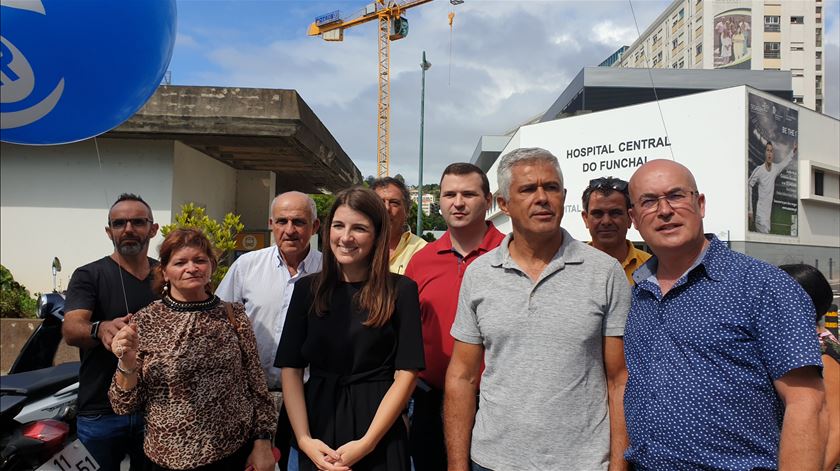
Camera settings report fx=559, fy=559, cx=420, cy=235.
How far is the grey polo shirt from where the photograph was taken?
6.75ft

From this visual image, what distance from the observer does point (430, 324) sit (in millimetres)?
2789

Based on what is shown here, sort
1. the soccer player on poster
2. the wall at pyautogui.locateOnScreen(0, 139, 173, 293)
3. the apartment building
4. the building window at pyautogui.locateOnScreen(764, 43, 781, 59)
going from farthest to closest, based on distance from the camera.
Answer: the building window at pyautogui.locateOnScreen(764, 43, 781, 59), the apartment building, the soccer player on poster, the wall at pyautogui.locateOnScreen(0, 139, 173, 293)

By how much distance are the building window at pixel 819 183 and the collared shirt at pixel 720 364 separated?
31445 mm

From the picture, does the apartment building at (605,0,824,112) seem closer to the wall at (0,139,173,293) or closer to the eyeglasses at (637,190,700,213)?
the wall at (0,139,173,293)

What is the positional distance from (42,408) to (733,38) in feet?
224

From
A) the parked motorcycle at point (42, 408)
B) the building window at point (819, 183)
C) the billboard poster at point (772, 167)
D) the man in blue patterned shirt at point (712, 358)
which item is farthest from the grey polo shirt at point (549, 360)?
the building window at point (819, 183)

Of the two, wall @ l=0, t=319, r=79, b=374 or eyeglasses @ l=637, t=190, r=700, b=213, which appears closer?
eyeglasses @ l=637, t=190, r=700, b=213

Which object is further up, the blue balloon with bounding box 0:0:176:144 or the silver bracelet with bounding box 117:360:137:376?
the blue balloon with bounding box 0:0:176:144

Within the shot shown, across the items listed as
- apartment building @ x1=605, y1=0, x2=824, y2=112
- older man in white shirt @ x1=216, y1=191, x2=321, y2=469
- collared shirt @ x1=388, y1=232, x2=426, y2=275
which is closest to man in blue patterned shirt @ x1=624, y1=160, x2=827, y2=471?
collared shirt @ x1=388, y1=232, x2=426, y2=275

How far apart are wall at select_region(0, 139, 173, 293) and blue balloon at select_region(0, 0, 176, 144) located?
6.38 meters

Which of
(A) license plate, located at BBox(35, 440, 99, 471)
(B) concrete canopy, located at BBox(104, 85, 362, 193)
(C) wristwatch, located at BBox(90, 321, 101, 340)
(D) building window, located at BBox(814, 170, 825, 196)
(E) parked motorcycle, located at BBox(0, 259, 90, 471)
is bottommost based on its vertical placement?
(A) license plate, located at BBox(35, 440, 99, 471)

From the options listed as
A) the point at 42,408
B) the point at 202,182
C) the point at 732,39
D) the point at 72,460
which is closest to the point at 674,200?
the point at 72,460

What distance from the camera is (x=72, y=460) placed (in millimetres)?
2654

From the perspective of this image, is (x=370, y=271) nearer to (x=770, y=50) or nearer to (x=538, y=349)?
(x=538, y=349)
